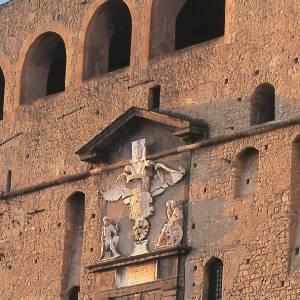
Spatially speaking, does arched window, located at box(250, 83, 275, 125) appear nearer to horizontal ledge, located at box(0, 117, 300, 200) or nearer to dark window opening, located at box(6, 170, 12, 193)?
horizontal ledge, located at box(0, 117, 300, 200)

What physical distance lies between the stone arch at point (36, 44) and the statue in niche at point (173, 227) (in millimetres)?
4821

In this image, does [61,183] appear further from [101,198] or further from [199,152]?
[199,152]

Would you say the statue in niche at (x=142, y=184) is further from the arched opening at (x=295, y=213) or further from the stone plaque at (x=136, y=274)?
the arched opening at (x=295, y=213)

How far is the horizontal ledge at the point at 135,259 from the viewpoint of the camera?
1396 inches

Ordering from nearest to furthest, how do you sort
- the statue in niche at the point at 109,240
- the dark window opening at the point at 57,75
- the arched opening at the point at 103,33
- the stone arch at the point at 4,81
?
the statue in niche at the point at 109,240 < the arched opening at the point at 103,33 < the dark window opening at the point at 57,75 < the stone arch at the point at 4,81

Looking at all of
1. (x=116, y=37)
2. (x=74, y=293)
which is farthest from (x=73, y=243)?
(x=116, y=37)

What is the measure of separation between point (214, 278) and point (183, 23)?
619 cm

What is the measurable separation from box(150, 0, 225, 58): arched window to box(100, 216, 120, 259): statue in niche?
10.8 ft

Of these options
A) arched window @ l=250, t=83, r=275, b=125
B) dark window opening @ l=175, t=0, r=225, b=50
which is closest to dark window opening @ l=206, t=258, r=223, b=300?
arched window @ l=250, t=83, r=275, b=125

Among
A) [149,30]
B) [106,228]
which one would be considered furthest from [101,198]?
[149,30]

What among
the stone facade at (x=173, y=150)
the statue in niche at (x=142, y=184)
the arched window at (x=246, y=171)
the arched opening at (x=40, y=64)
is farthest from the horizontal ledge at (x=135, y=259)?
the arched opening at (x=40, y=64)

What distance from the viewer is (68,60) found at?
130 feet

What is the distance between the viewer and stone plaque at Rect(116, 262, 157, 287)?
118 feet

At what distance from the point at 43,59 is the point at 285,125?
814 centimetres
